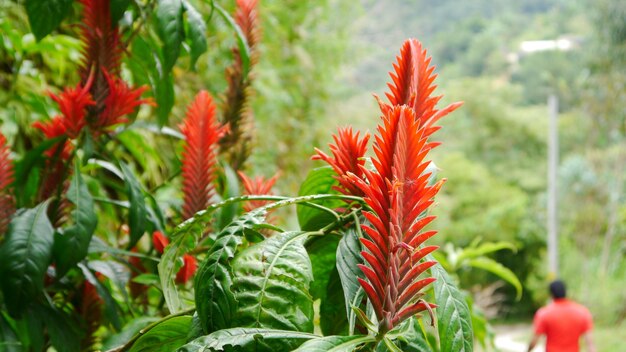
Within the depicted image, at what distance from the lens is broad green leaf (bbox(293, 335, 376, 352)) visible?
0.54 m

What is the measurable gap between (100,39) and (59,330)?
408 mm

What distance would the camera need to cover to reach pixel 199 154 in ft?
3.33

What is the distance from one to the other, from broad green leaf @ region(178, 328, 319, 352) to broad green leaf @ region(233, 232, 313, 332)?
21mm

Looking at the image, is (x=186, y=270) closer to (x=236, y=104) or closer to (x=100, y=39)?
(x=100, y=39)

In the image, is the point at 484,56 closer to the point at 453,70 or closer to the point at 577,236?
the point at 453,70

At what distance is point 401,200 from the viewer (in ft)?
1.87

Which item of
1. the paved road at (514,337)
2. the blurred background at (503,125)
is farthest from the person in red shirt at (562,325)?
the paved road at (514,337)

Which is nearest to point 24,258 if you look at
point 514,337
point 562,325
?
point 562,325

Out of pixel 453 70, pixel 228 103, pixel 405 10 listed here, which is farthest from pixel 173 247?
pixel 453 70

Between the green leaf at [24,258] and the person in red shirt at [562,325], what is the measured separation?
16.5ft

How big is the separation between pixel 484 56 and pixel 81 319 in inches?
1106

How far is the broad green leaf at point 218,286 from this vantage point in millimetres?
603

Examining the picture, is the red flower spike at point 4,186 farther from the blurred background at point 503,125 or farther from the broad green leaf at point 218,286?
the blurred background at point 503,125

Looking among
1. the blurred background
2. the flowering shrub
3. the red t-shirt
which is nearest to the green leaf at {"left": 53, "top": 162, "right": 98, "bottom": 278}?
the flowering shrub
